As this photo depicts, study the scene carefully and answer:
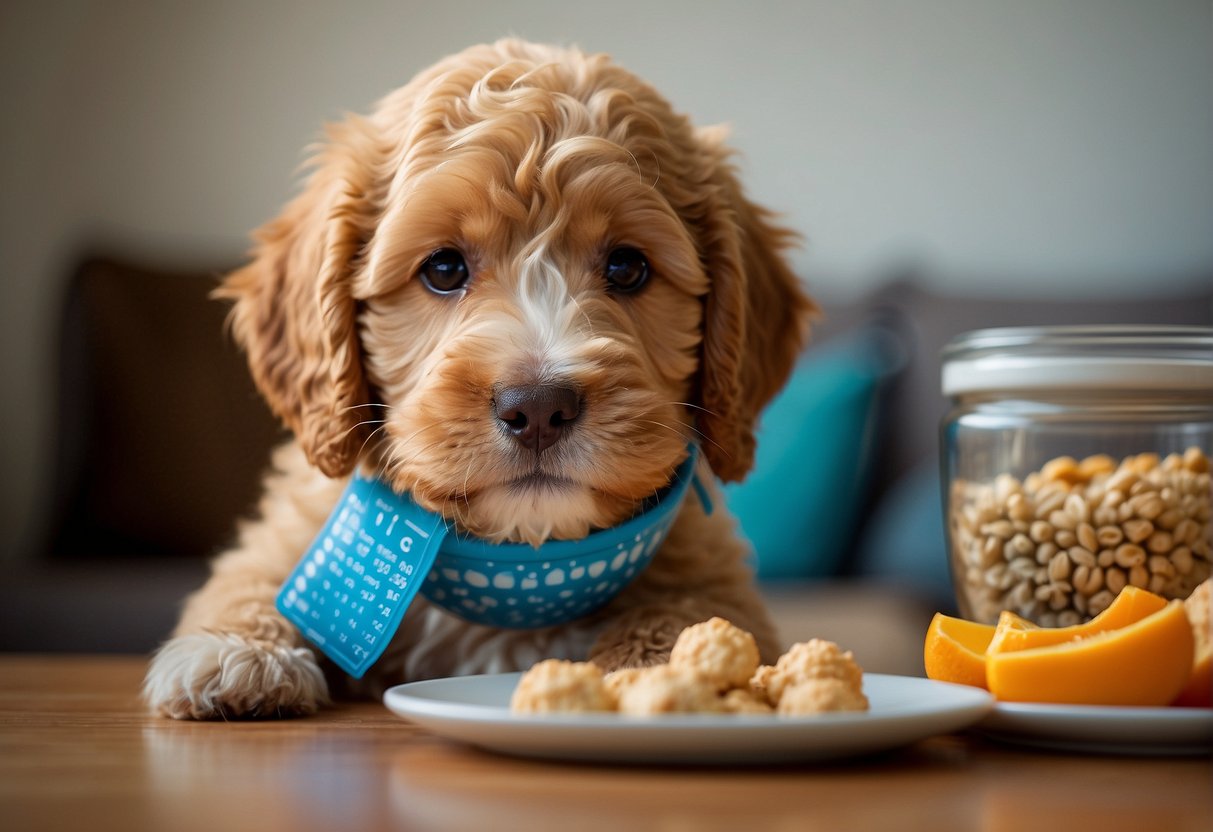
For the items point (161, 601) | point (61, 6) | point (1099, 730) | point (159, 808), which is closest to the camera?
point (159, 808)

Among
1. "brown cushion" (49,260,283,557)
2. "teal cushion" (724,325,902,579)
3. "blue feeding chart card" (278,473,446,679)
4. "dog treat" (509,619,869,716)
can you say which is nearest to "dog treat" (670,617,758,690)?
"dog treat" (509,619,869,716)

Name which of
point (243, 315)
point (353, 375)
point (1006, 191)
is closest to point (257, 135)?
point (1006, 191)

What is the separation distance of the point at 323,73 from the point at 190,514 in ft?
8.21

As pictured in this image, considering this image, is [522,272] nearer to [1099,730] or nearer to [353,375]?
[353,375]

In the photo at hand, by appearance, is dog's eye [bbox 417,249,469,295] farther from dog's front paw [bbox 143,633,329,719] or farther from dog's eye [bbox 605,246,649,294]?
dog's front paw [bbox 143,633,329,719]

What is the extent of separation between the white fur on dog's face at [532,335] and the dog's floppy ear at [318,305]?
6cm

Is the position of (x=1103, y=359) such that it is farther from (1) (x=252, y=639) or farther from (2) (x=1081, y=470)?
(1) (x=252, y=639)

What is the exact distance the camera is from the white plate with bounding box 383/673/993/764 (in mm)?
1111

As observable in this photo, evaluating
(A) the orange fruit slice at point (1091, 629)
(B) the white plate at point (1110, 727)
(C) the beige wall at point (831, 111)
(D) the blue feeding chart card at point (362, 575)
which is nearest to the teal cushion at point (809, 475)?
(C) the beige wall at point (831, 111)

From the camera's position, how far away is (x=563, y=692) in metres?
1.22

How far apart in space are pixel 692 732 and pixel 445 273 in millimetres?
1115

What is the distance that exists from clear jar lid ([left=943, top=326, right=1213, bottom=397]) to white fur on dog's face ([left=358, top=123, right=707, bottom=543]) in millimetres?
518

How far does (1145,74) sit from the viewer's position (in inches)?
249

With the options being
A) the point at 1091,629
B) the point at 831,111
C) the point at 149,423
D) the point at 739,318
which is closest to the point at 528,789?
the point at 1091,629
